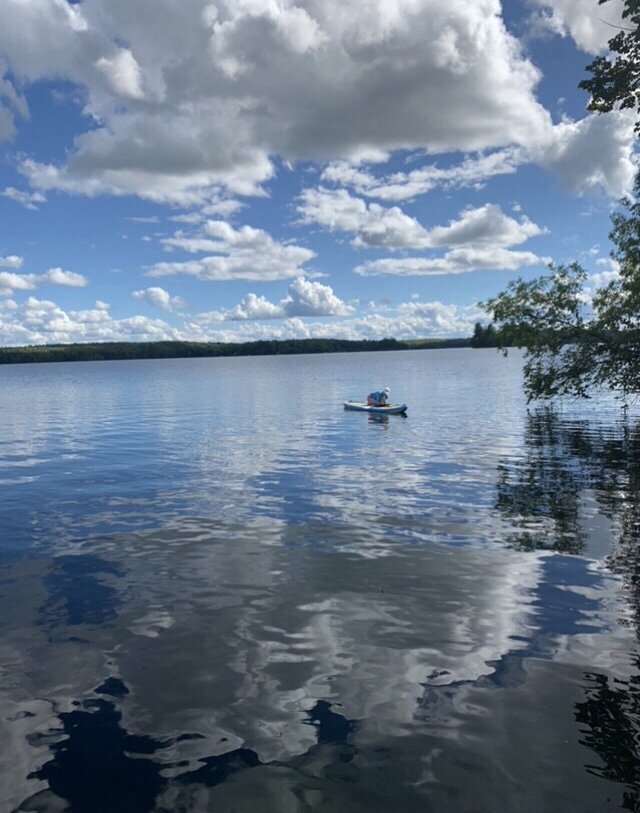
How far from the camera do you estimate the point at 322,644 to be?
460 inches

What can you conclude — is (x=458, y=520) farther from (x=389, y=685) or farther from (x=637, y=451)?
(x=637, y=451)

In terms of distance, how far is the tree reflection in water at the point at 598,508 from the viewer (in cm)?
848

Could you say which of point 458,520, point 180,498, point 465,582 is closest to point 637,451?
point 458,520

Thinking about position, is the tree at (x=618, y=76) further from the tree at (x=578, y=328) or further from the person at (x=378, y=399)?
the person at (x=378, y=399)

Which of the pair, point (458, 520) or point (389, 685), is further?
point (458, 520)

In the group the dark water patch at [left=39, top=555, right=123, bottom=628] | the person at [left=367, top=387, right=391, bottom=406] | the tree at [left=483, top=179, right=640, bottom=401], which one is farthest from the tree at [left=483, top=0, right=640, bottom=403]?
the dark water patch at [left=39, top=555, right=123, bottom=628]

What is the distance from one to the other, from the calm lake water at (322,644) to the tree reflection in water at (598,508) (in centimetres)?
7

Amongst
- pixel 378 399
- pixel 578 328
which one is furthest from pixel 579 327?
pixel 378 399

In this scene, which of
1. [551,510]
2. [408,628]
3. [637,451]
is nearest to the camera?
[408,628]

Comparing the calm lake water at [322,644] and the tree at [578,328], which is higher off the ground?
the tree at [578,328]

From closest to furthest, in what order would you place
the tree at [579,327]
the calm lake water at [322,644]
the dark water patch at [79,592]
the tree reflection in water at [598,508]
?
the calm lake water at [322,644]
the tree reflection in water at [598,508]
the dark water patch at [79,592]
the tree at [579,327]

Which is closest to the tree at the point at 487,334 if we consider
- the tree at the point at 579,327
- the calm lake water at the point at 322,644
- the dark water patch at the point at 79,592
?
the tree at the point at 579,327

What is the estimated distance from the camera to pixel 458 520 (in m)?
20.3

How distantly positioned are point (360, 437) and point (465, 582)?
91.3 ft
